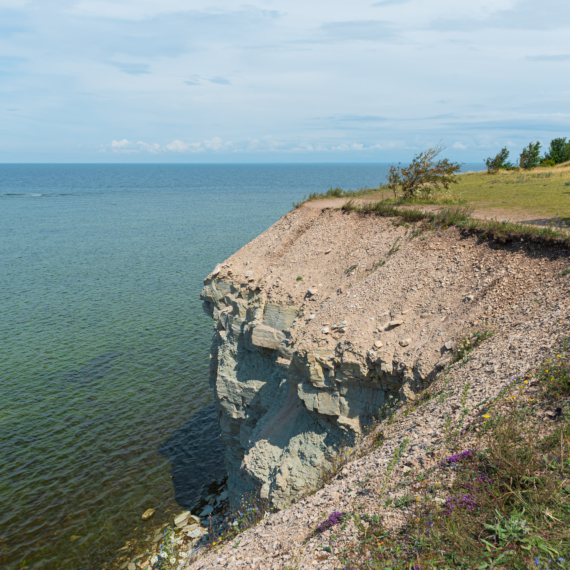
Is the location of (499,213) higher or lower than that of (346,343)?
higher

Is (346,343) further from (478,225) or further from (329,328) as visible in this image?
(478,225)

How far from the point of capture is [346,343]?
14898 millimetres

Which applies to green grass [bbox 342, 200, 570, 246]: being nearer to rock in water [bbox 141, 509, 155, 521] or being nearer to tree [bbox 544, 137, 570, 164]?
rock in water [bbox 141, 509, 155, 521]

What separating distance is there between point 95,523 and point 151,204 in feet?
346

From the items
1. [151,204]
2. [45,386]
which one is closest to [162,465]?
[45,386]

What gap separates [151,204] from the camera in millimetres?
114938

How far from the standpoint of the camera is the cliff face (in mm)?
14125

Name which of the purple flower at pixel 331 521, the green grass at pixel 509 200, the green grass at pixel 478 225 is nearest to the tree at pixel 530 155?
the green grass at pixel 509 200

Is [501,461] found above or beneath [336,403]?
above

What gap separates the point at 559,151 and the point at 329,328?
74.4m

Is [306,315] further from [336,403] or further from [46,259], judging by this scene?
[46,259]

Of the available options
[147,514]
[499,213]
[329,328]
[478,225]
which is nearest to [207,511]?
[147,514]

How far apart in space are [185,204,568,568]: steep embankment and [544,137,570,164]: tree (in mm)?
63156

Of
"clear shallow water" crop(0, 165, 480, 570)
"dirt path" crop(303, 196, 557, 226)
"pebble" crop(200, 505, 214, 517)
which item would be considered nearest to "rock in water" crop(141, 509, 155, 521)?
"clear shallow water" crop(0, 165, 480, 570)
